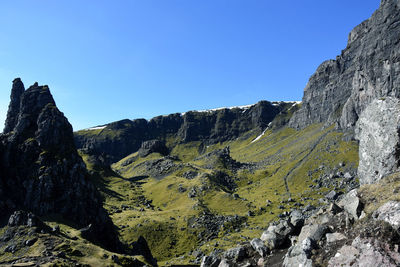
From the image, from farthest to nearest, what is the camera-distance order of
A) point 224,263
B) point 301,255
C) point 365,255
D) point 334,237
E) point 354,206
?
point 224,263, point 354,206, point 334,237, point 301,255, point 365,255

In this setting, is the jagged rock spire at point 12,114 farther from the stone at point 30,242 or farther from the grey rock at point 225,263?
the grey rock at point 225,263

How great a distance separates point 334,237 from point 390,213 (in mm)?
4418

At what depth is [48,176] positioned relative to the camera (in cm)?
11800

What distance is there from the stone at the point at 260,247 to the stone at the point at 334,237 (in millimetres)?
6317

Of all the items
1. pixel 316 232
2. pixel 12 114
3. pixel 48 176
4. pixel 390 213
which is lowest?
pixel 48 176

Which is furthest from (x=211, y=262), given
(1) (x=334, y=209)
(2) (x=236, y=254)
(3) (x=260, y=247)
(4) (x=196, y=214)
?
(4) (x=196, y=214)

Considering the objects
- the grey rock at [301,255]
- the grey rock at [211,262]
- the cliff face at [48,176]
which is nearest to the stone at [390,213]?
the grey rock at [301,255]

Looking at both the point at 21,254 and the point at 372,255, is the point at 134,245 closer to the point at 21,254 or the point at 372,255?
the point at 21,254

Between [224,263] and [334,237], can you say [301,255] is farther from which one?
[224,263]

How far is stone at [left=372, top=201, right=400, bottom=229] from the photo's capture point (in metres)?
17.3

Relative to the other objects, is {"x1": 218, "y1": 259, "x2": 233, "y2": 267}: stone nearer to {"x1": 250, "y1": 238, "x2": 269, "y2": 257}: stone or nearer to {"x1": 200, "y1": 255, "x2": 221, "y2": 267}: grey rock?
{"x1": 200, "y1": 255, "x2": 221, "y2": 267}: grey rock

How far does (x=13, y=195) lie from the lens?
4515 inches

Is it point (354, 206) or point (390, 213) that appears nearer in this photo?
point (390, 213)

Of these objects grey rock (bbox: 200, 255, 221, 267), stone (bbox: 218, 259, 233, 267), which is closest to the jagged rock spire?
grey rock (bbox: 200, 255, 221, 267)
